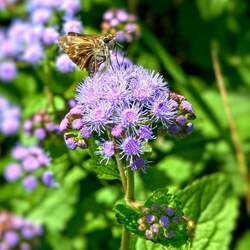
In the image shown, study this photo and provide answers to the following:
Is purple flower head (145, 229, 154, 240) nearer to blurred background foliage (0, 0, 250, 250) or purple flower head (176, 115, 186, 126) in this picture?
purple flower head (176, 115, 186, 126)

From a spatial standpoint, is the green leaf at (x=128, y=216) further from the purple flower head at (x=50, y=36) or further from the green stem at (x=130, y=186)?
the purple flower head at (x=50, y=36)

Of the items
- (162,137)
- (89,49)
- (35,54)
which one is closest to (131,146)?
(89,49)

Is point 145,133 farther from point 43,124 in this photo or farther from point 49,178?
point 49,178

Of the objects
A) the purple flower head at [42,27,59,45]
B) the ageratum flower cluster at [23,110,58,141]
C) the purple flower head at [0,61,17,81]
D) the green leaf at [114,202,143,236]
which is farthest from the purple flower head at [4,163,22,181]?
the green leaf at [114,202,143,236]

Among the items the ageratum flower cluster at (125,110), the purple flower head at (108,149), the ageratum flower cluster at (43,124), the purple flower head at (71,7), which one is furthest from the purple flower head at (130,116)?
the purple flower head at (71,7)

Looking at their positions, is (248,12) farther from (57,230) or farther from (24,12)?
(57,230)

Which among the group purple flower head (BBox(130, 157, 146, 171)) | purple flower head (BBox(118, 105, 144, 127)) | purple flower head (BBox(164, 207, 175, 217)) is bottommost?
purple flower head (BBox(164, 207, 175, 217))
